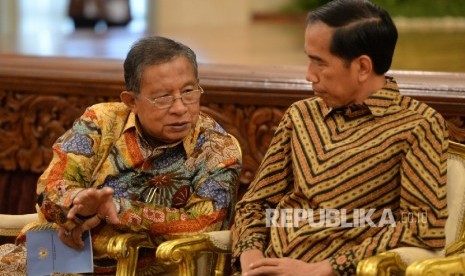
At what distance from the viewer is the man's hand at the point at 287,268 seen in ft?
9.21

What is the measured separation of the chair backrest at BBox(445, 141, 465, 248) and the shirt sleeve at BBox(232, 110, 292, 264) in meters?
0.45

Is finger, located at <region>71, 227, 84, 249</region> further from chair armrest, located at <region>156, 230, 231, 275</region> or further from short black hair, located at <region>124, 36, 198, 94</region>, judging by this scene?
short black hair, located at <region>124, 36, 198, 94</region>

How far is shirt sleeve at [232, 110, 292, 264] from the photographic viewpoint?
3053 mm

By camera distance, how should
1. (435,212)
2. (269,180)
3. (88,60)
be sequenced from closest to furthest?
(435,212), (269,180), (88,60)

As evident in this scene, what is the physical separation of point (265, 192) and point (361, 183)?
0.32 m

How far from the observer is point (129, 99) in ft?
10.6

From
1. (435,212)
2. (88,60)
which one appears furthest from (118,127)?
(88,60)

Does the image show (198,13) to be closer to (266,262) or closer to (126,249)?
(126,249)

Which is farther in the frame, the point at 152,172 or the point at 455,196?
the point at 152,172

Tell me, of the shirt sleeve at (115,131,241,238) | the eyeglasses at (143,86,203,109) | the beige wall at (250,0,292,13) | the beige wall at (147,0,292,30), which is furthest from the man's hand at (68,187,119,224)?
the beige wall at (250,0,292,13)

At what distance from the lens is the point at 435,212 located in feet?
9.16

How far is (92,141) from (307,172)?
69cm

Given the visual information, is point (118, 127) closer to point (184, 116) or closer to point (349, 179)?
point (184, 116)

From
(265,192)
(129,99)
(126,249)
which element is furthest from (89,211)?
(265,192)
